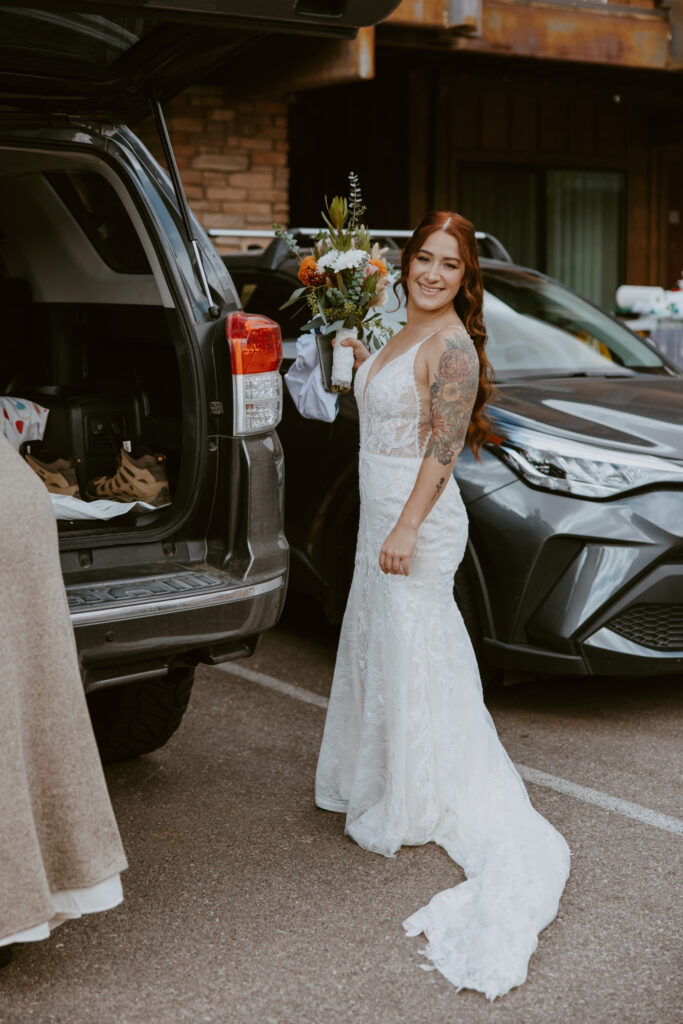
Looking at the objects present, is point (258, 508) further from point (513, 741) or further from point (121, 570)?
point (513, 741)

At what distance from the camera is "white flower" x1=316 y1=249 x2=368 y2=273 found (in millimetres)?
3887

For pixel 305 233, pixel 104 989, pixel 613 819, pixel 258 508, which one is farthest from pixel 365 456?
pixel 305 233

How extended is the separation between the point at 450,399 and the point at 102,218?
1584 mm

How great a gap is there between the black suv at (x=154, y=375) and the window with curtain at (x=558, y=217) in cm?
818

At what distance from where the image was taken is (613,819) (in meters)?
3.77

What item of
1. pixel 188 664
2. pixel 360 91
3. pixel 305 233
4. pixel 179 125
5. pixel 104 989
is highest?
pixel 360 91

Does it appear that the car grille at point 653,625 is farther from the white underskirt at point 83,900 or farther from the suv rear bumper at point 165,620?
the white underskirt at point 83,900

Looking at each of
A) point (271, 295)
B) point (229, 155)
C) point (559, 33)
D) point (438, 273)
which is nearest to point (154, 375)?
point (438, 273)

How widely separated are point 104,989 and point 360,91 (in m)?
10.2

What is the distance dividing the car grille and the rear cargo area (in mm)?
1628

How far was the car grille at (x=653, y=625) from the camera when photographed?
14.5ft

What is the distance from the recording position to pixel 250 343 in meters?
3.53

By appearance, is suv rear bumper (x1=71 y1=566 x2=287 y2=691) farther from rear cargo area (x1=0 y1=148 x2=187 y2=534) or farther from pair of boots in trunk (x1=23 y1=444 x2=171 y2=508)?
rear cargo area (x1=0 y1=148 x2=187 y2=534)

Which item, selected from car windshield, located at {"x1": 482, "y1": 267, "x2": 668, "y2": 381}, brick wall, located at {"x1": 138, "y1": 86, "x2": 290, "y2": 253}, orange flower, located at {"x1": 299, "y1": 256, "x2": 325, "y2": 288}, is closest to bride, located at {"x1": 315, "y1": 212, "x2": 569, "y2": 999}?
orange flower, located at {"x1": 299, "y1": 256, "x2": 325, "y2": 288}
